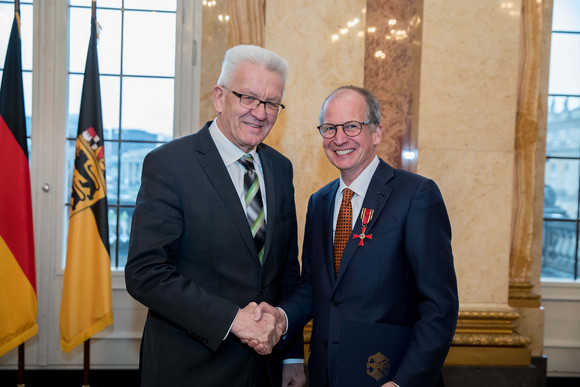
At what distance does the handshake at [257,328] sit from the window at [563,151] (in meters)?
3.44

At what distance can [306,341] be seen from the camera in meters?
3.07

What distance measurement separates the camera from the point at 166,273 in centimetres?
150

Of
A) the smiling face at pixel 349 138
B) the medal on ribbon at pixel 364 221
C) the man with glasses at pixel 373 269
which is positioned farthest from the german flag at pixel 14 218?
the medal on ribbon at pixel 364 221

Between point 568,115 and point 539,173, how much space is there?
849mm

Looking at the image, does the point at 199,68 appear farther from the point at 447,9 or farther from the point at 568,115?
the point at 568,115

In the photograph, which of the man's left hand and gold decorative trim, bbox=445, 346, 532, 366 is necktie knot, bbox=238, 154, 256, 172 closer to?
the man's left hand

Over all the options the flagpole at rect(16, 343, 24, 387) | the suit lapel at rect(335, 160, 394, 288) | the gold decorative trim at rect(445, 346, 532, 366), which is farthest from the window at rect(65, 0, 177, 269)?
the gold decorative trim at rect(445, 346, 532, 366)

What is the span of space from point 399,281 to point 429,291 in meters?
0.12

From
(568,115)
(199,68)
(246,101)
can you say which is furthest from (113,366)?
(568,115)

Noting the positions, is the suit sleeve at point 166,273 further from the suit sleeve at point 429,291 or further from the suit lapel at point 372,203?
the suit sleeve at point 429,291

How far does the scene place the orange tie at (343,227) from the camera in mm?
1729

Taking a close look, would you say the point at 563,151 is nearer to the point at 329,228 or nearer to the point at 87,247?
the point at 329,228

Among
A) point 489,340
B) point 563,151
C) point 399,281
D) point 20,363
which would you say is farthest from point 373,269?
point 563,151

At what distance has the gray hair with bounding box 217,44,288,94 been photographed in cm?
170
